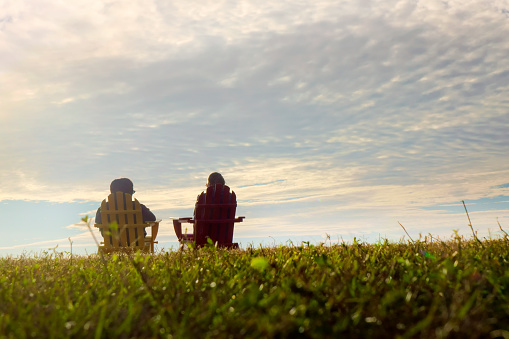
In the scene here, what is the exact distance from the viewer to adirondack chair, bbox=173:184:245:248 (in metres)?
10.1

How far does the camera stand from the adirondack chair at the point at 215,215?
33.2ft

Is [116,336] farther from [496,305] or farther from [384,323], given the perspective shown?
[496,305]

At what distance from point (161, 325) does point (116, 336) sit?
343 mm

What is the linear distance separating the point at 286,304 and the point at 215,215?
749 cm

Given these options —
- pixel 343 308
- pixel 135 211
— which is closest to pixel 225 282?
pixel 343 308

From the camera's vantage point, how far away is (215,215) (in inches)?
403

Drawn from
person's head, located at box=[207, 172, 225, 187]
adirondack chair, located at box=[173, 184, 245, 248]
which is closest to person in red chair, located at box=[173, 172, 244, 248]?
adirondack chair, located at box=[173, 184, 245, 248]

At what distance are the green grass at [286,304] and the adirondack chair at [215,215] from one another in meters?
5.63

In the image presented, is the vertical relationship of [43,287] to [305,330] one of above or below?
above

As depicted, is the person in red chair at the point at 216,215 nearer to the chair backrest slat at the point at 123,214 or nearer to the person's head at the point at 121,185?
the chair backrest slat at the point at 123,214

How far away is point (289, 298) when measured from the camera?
2.94m

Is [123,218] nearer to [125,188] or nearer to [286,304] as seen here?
[125,188]

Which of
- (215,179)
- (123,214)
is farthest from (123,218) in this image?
(215,179)

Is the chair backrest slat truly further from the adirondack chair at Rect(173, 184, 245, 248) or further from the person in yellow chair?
the adirondack chair at Rect(173, 184, 245, 248)
